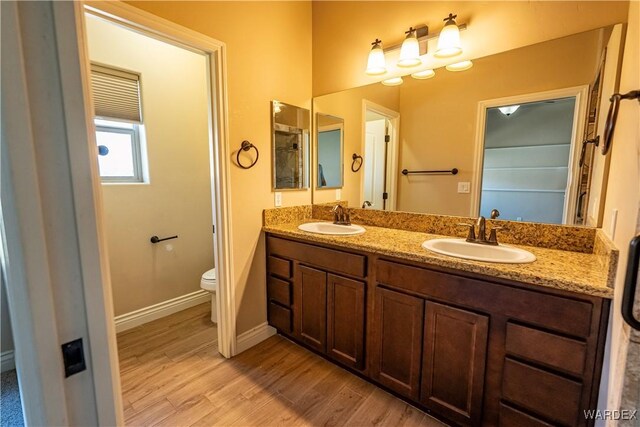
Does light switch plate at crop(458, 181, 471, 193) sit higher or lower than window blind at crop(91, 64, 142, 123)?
lower

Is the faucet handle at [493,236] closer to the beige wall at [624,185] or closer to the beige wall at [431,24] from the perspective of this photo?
the beige wall at [624,185]

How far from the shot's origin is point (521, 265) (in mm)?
1229

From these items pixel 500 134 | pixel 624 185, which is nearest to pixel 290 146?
pixel 500 134

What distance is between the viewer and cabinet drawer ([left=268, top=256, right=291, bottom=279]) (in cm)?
210

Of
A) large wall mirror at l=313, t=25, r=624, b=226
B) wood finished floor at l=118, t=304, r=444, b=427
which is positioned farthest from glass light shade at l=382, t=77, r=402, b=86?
wood finished floor at l=118, t=304, r=444, b=427

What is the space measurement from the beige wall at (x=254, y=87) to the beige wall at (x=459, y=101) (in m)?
0.92

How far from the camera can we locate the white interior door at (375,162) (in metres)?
2.23

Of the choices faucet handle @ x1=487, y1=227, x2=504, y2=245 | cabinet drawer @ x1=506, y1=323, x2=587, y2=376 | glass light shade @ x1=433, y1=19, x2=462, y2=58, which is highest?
glass light shade @ x1=433, y1=19, x2=462, y2=58

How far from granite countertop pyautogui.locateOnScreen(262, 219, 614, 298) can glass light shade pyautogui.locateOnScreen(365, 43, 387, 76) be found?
114 centimetres

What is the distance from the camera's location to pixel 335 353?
6.12 ft

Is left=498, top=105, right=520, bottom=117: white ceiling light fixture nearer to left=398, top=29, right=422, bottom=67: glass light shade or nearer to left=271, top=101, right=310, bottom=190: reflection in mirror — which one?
left=398, top=29, right=422, bottom=67: glass light shade

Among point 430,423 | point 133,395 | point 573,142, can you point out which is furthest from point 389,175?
point 133,395

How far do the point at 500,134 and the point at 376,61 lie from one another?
937 millimetres

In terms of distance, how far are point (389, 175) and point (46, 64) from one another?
78.6 inches
